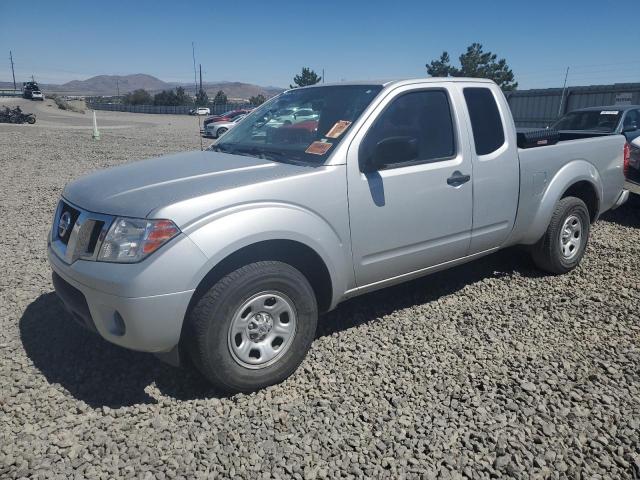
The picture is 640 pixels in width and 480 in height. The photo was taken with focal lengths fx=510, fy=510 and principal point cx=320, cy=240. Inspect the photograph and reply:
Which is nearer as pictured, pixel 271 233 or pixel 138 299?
pixel 138 299

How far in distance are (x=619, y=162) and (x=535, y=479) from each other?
13.9ft

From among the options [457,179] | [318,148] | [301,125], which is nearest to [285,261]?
[318,148]

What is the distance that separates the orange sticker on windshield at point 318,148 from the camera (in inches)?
135

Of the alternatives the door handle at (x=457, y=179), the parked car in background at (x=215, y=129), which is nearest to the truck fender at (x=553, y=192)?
the door handle at (x=457, y=179)

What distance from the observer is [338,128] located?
3.55 meters

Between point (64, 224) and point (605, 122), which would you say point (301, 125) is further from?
point (605, 122)

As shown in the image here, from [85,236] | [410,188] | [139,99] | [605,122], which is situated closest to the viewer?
[85,236]

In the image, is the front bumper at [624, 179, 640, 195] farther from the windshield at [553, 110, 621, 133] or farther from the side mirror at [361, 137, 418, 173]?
the side mirror at [361, 137, 418, 173]

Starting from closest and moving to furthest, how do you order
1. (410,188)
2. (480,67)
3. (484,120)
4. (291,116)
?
(410,188), (291,116), (484,120), (480,67)

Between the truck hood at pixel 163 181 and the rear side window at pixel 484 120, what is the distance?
1.66m

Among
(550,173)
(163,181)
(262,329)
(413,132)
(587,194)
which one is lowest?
(262,329)

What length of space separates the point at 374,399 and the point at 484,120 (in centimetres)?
249

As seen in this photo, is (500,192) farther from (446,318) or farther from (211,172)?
(211,172)

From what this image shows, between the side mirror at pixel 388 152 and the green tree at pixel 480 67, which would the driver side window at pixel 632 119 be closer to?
the side mirror at pixel 388 152
